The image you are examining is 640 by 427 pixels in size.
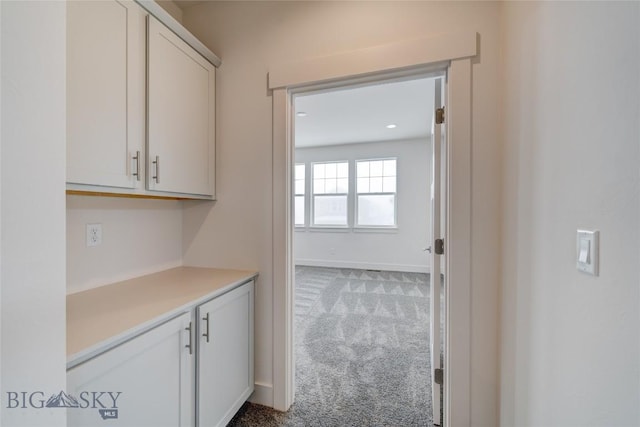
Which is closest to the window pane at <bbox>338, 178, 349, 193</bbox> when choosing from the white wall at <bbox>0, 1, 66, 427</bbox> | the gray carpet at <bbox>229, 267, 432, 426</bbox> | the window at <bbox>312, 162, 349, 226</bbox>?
the window at <bbox>312, 162, 349, 226</bbox>

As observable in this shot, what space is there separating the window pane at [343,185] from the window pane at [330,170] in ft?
0.61

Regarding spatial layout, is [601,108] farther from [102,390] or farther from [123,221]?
[123,221]

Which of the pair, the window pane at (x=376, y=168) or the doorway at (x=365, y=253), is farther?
→ the window pane at (x=376, y=168)

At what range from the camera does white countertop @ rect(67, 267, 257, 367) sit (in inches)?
36.8

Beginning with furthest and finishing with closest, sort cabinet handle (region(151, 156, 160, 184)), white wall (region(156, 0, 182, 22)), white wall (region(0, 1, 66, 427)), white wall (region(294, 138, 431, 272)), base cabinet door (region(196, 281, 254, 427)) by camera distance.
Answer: white wall (region(294, 138, 431, 272))
white wall (region(156, 0, 182, 22))
cabinet handle (region(151, 156, 160, 184))
base cabinet door (region(196, 281, 254, 427))
white wall (region(0, 1, 66, 427))

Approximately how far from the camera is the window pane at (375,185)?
19.0 ft

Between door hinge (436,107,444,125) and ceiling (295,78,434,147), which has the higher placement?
ceiling (295,78,434,147)

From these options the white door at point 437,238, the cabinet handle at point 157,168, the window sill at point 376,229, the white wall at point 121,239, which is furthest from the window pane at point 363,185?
the cabinet handle at point 157,168

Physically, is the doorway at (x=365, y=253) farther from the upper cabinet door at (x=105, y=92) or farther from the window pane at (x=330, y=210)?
the upper cabinet door at (x=105, y=92)

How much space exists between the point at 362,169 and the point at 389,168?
21.5 inches

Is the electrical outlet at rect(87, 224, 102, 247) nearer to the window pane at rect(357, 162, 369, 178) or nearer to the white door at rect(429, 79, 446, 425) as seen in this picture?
the white door at rect(429, 79, 446, 425)

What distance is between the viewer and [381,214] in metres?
5.79

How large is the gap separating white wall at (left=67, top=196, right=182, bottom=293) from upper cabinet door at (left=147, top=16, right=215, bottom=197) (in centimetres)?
33

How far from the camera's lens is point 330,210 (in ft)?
20.1
